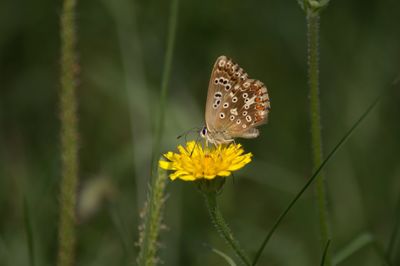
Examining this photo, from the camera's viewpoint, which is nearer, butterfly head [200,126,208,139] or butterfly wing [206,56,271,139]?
butterfly wing [206,56,271,139]

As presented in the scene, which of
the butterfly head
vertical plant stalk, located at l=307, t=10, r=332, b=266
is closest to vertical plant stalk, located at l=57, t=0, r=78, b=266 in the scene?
the butterfly head

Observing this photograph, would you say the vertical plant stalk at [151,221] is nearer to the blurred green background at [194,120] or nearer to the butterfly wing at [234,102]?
the butterfly wing at [234,102]

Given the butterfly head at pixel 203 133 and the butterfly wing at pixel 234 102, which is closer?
the butterfly wing at pixel 234 102

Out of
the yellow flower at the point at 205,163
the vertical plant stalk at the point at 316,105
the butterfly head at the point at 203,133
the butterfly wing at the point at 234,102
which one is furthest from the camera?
the butterfly head at the point at 203,133

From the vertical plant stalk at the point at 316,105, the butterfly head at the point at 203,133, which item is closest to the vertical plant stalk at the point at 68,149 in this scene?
the butterfly head at the point at 203,133

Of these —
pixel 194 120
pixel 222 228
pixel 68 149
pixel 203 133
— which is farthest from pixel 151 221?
pixel 194 120

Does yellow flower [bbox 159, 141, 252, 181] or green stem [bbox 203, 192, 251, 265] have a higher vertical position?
yellow flower [bbox 159, 141, 252, 181]

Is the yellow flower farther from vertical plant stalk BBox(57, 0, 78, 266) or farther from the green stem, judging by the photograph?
vertical plant stalk BBox(57, 0, 78, 266)
